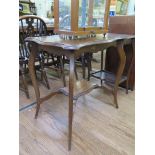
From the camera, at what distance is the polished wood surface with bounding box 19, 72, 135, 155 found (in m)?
1.29

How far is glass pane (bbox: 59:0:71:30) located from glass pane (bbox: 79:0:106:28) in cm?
10

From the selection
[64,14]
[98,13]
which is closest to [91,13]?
[98,13]

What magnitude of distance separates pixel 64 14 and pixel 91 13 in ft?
0.84

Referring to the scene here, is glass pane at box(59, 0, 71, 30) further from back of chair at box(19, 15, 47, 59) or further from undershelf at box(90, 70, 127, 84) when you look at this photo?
undershelf at box(90, 70, 127, 84)

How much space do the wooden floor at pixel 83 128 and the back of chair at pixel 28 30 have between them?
56cm

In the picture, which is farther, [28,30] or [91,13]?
[28,30]

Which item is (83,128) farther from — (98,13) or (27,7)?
(27,7)

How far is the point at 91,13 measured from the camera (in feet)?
4.99

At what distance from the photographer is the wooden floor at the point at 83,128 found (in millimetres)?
1296

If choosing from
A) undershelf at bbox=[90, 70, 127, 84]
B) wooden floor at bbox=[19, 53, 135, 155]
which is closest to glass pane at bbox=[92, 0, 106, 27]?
undershelf at bbox=[90, 70, 127, 84]
